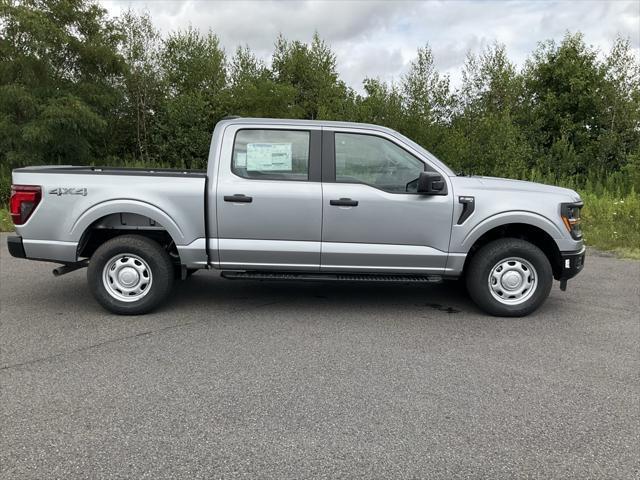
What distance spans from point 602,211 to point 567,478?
32.9 feet

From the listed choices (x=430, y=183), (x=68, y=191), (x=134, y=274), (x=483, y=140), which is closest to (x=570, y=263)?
(x=430, y=183)

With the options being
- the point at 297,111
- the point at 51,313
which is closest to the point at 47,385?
the point at 51,313

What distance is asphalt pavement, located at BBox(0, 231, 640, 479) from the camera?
2906 millimetres

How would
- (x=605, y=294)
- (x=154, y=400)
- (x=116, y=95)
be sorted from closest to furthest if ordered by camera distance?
(x=154, y=400) → (x=605, y=294) → (x=116, y=95)

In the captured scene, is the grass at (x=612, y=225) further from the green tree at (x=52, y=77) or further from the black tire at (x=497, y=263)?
the black tire at (x=497, y=263)

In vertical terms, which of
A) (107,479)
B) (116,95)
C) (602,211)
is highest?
(116,95)

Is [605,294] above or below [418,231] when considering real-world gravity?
below

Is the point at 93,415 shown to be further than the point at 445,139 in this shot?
No

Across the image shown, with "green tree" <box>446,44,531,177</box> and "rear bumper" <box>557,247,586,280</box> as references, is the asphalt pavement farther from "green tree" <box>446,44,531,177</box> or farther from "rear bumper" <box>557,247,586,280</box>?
"green tree" <box>446,44,531,177</box>

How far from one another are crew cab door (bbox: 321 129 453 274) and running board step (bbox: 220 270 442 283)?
0.08 m

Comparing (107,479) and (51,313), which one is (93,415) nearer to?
(107,479)

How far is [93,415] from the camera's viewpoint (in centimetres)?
334

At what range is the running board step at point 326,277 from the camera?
5.41 m

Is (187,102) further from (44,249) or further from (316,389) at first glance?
(316,389)
